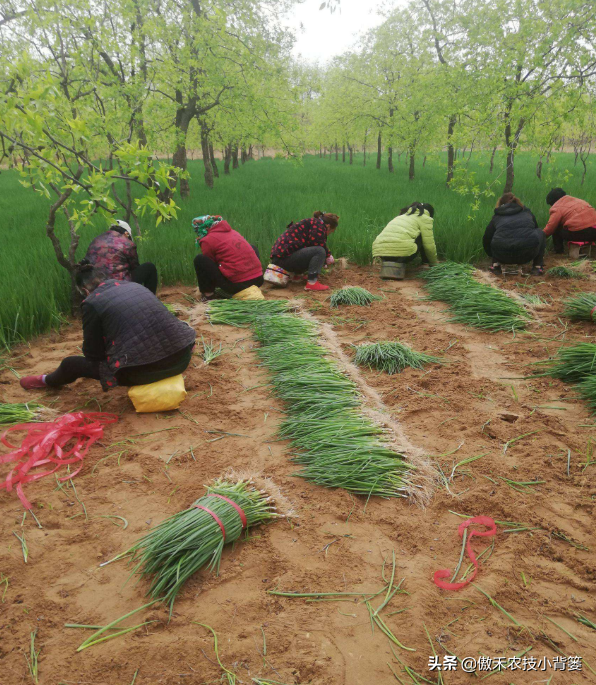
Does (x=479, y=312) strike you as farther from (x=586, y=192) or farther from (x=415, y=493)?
(x=586, y=192)

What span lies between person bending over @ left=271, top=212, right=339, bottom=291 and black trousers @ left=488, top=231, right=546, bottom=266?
2007 millimetres

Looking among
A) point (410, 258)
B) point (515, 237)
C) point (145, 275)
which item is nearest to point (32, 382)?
point (145, 275)

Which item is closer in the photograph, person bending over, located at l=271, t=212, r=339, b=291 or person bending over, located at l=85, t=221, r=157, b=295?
person bending over, located at l=85, t=221, r=157, b=295

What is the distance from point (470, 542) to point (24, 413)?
2502 millimetres

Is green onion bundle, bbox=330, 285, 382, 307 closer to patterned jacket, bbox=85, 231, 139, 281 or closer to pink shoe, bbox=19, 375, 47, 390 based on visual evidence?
patterned jacket, bbox=85, 231, 139, 281

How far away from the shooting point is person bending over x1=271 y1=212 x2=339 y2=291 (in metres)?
5.09

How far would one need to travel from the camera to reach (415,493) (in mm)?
1973

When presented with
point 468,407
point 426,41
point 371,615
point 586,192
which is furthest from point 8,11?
point 586,192

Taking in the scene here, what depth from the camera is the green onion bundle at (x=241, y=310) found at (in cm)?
423

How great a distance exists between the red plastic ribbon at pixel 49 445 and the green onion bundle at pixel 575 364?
2.93 m

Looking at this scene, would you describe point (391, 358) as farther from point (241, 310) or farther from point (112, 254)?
point (112, 254)

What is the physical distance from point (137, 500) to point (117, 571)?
0.40 meters

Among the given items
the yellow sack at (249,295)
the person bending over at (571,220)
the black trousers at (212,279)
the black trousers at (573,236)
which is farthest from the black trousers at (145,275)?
the black trousers at (573,236)

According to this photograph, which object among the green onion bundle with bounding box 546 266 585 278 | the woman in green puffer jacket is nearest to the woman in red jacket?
→ the woman in green puffer jacket
